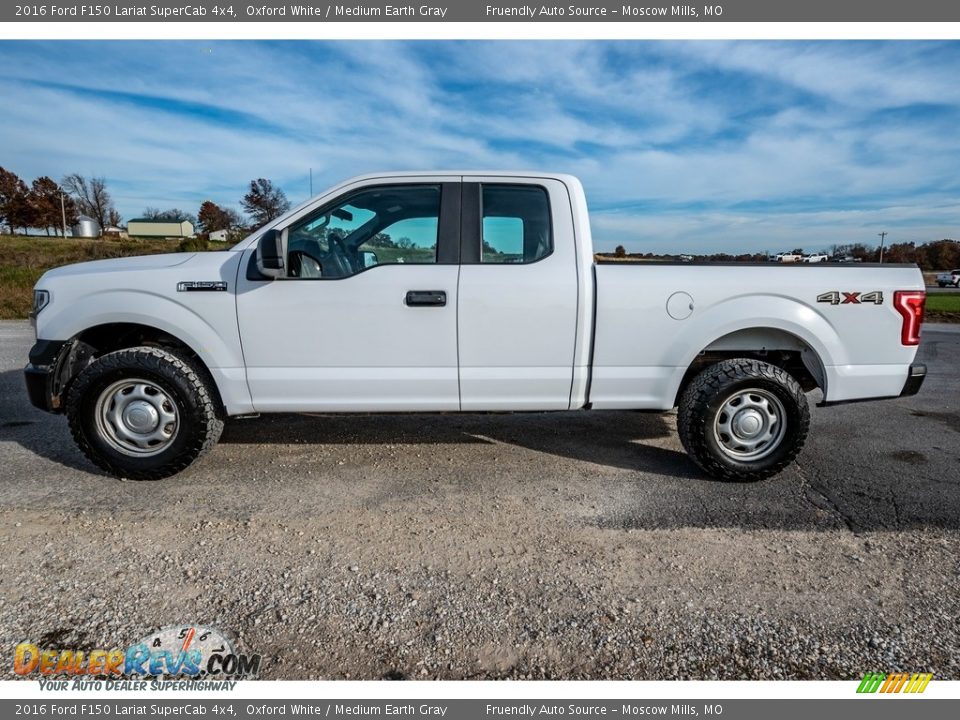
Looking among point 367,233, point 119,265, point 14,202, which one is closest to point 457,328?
point 367,233

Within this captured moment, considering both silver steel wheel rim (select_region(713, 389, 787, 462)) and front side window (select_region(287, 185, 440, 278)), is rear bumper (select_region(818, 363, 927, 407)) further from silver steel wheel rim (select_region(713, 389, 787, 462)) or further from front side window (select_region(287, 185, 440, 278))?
front side window (select_region(287, 185, 440, 278))

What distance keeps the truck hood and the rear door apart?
77.2 inches

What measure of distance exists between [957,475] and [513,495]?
313 cm

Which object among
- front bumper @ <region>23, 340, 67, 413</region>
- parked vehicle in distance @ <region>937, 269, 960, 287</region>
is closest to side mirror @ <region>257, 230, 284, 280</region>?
front bumper @ <region>23, 340, 67, 413</region>

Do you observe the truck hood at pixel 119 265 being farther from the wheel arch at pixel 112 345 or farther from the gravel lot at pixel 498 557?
the gravel lot at pixel 498 557

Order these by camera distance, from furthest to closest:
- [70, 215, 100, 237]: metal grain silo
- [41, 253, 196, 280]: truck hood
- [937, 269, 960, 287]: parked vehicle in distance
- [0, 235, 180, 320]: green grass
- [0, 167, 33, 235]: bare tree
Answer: [70, 215, 100, 237]: metal grain silo → [0, 167, 33, 235]: bare tree → [937, 269, 960, 287]: parked vehicle in distance → [0, 235, 180, 320]: green grass → [41, 253, 196, 280]: truck hood

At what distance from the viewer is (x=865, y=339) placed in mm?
3527

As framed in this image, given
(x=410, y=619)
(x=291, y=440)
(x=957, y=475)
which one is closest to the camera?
→ (x=410, y=619)

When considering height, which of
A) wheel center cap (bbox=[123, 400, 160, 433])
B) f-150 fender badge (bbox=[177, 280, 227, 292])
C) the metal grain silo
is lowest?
wheel center cap (bbox=[123, 400, 160, 433])

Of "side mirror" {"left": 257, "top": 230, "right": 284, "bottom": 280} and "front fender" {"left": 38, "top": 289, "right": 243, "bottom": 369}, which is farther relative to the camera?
"front fender" {"left": 38, "top": 289, "right": 243, "bottom": 369}

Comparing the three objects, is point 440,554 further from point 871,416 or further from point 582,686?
point 871,416

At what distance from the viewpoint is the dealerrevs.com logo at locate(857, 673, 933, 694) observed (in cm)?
188

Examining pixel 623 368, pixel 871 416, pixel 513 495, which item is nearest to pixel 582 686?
pixel 513 495

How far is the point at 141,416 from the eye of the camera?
11.5 feet
